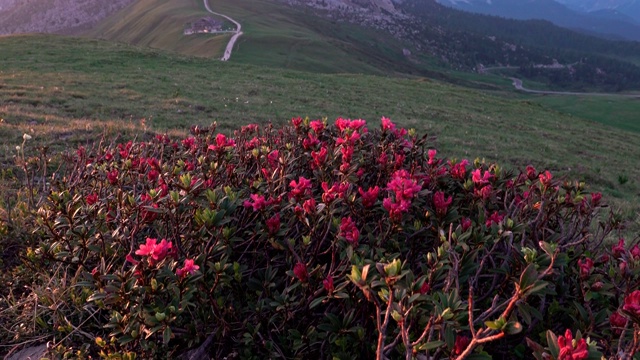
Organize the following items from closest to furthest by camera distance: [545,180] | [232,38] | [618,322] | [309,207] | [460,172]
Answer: [618,322] → [309,207] → [545,180] → [460,172] → [232,38]

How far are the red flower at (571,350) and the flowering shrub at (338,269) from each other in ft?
0.05

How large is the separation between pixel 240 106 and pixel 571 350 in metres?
15.8

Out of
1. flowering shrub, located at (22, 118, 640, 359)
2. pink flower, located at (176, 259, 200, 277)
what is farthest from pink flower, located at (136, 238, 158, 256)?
pink flower, located at (176, 259, 200, 277)

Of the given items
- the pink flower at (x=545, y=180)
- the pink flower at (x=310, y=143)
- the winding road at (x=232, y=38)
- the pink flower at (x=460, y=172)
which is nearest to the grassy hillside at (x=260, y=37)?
the winding road at (x=232, y=38)

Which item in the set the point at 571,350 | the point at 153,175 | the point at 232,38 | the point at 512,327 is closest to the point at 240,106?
the point at 153,175

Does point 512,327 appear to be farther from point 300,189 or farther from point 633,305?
point 300,189

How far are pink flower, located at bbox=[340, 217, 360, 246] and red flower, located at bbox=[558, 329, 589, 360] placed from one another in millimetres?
1045

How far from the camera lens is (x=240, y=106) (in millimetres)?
16375

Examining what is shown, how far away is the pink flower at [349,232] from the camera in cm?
226

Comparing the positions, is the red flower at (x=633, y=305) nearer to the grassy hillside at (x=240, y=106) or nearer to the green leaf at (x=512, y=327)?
the green leaf at (x=512, y=327)

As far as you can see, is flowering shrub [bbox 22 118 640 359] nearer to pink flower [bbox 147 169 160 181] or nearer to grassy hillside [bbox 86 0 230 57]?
pink flower [bbox 147 169 160 181]

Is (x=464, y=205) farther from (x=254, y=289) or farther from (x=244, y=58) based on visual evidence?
(x=244, y=58)

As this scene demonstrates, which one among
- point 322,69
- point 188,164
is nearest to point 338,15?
point 322,69

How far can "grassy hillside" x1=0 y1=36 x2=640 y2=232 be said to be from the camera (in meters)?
11.8
